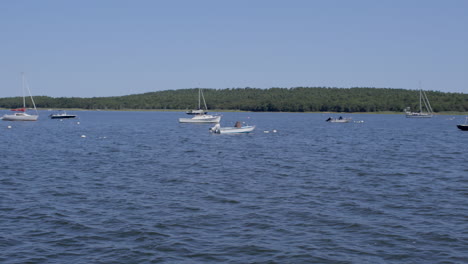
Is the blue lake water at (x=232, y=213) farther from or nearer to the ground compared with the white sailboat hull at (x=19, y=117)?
nearer to the ground

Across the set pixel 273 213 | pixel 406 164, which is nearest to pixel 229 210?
pixel 273 213

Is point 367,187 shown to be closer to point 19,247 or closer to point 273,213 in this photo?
point 273,213

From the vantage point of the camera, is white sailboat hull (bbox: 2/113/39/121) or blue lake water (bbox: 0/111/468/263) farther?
white sailboat hull (bbox: 2/113/39/121)

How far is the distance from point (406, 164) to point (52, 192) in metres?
29.6

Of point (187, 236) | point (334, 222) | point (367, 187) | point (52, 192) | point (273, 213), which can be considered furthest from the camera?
point (367, 187)

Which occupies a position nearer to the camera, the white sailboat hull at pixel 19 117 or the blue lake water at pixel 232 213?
the blue lake water at pixel 232 213

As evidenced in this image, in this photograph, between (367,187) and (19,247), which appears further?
(367,187)

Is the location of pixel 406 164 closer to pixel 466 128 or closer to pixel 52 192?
pixel 52 192

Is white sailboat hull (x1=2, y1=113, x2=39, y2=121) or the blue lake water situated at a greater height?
white sailboat hull (x1=2, y1=113, x2=39, y2=121)

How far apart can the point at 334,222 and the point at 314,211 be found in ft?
7.14

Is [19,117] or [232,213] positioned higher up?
[19,117]

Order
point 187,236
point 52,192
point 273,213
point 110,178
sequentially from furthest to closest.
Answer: point 110,178 < point 52,192 < point 273,213 < point 187,236

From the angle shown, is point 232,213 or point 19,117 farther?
point 19,117

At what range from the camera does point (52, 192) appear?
28.9 meters
